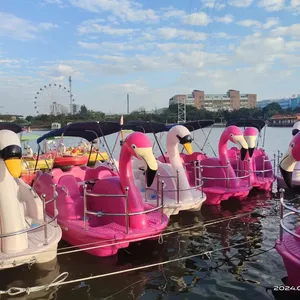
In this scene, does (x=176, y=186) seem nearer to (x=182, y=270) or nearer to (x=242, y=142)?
(x=242, y=142)

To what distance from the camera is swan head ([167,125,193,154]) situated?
980cm

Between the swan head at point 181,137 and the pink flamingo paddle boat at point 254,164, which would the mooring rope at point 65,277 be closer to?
the swan head at point 181,137

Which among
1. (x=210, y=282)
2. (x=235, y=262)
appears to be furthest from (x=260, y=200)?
(x=210, y=282)

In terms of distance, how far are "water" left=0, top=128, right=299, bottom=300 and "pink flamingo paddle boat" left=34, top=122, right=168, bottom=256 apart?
0.48 meters

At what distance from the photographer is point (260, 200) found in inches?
472

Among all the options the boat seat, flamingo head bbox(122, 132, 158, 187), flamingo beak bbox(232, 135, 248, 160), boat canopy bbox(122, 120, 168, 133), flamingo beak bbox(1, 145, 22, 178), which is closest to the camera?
flamingo beak bbox(1, 145, 22, 178)

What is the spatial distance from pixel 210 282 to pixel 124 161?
2865 mm

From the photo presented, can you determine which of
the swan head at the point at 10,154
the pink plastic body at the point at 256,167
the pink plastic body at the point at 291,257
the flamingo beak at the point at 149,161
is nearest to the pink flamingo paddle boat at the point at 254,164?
the pink plastic body at the point at 256,167

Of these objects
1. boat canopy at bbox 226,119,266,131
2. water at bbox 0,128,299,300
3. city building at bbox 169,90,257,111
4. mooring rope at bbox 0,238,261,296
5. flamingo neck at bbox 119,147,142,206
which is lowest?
water at bbox 0,128,299,300

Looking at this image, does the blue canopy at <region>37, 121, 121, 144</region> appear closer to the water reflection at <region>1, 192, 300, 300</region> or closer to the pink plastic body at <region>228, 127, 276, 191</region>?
the water reflection at <region>1, 192, 300, 300</region>

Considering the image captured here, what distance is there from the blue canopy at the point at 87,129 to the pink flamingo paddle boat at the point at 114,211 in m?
2.18

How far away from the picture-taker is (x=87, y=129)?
10.8m

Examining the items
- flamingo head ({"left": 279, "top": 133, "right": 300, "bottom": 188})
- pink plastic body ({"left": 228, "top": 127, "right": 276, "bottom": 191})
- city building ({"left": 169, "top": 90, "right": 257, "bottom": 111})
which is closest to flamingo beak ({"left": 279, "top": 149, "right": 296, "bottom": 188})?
flamingo head ({"left": 279, "top": 133, "right": 300, "bottom": 188})

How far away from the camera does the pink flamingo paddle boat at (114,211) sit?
6695 millimetres
